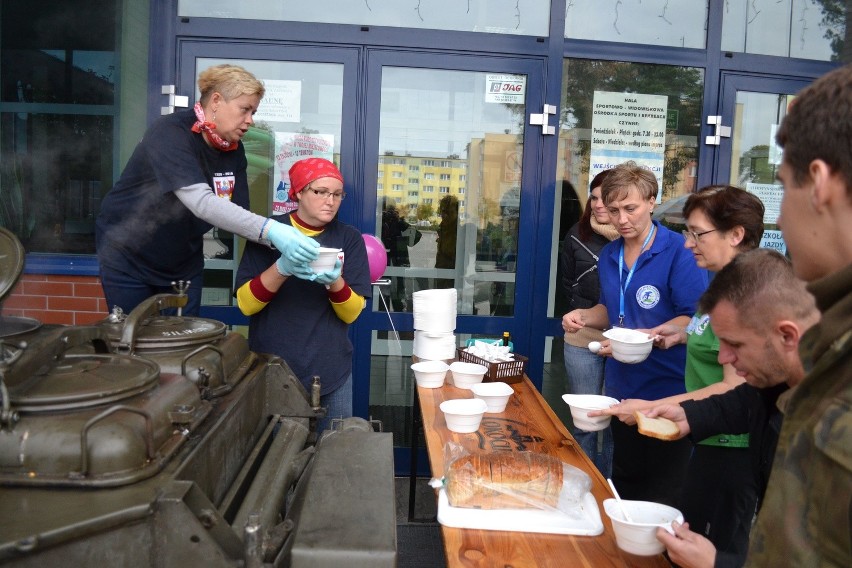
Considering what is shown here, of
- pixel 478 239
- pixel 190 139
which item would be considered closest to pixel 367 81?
pixel 478 239

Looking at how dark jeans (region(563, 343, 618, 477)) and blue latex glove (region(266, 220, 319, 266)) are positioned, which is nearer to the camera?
blue latex glove (region(266, 220, 319, 266))

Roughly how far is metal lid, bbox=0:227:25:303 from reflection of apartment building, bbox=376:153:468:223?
2938 mm

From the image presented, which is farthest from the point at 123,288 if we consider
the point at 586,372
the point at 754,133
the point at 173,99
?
the point at 754,133

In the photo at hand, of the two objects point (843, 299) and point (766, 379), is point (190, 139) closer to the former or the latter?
point (766, 379)

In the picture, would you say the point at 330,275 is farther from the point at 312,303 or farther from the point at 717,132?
the point at 717,132

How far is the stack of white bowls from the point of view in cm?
365

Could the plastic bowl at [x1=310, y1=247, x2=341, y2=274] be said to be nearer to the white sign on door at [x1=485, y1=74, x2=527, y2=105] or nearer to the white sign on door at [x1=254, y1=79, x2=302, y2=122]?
the white sign on door at [x1=254, y1=79, x2=302, y2=122]

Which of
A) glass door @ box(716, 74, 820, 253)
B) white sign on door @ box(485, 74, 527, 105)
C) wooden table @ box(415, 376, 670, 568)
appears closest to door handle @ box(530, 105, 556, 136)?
white sign on door @ box(485, 74, 527, 105)

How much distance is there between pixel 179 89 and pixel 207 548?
3.85m

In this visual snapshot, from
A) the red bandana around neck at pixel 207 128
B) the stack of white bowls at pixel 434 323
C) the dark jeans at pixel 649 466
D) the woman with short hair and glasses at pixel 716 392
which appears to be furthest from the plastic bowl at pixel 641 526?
the red bandana around neck at pixel 207 128

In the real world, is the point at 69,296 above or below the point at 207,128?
below

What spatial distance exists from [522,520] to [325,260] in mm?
1379

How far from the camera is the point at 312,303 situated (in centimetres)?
313

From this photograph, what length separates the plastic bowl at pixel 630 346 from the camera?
2.73 meters
